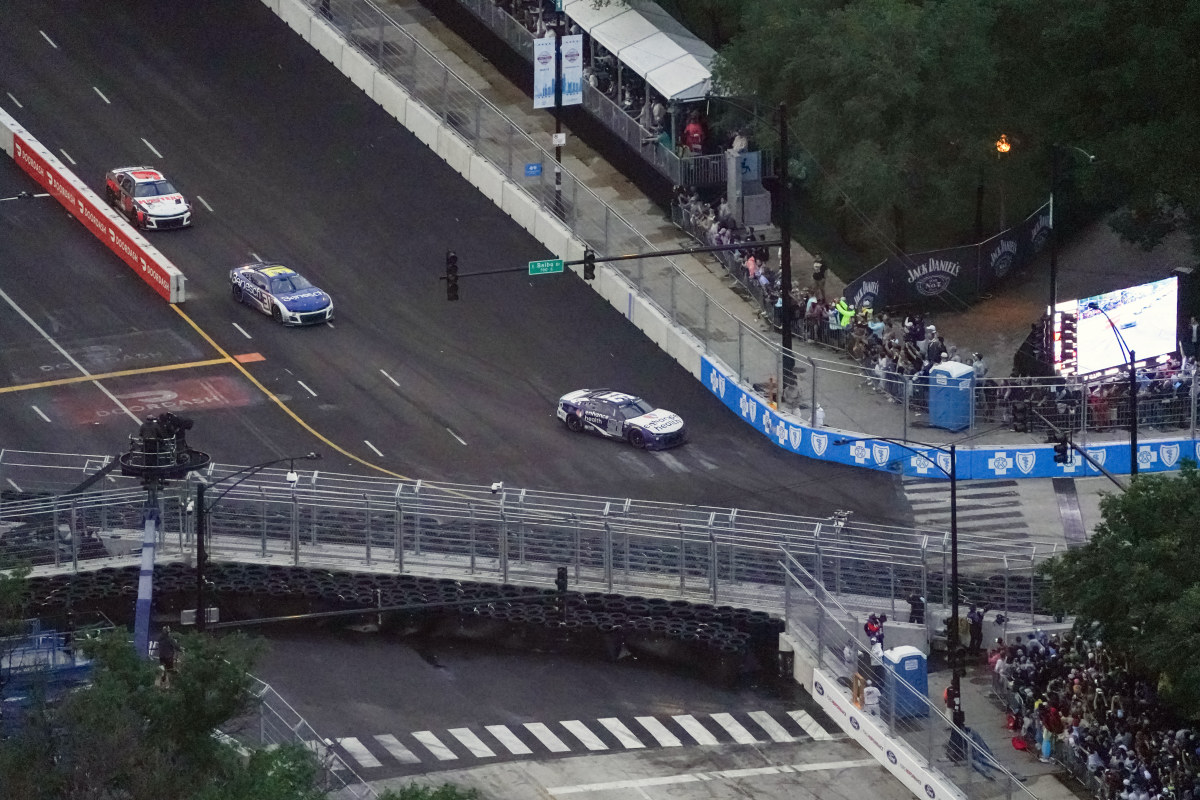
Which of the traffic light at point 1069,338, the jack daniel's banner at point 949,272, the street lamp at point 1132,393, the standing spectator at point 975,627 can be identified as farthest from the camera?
the jack daniel's banner at point 949,272

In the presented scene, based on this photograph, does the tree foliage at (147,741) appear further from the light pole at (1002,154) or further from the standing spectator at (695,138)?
the standing spectator at (695,138)

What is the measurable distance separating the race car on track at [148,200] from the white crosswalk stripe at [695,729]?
2523 cm

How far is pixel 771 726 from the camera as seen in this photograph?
48.3 metres

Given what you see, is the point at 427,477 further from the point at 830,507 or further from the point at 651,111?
the point at 651,111

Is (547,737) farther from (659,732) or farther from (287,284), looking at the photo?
(287,284)

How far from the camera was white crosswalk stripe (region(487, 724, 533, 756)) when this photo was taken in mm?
46969

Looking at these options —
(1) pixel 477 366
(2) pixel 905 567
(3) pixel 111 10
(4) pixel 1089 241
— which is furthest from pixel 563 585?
(3) pixel 111 10

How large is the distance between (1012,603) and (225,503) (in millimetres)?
15599

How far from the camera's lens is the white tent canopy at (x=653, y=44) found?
68.2m

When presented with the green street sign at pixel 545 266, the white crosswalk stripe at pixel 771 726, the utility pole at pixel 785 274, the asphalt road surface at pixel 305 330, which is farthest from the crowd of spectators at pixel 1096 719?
the green street sign at pixel 545 266

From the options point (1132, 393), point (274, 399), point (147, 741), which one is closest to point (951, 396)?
point (1132, 393)

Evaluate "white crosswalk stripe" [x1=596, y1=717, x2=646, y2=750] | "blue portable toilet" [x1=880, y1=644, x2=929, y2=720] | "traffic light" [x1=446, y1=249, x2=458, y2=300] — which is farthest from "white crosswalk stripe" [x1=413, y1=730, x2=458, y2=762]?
"traffic light" [x1=446, y1=249, x2=458, y2=300]

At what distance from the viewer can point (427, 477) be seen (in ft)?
187

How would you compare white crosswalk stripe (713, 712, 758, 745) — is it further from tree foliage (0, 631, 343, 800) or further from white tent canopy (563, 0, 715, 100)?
white tent canopy (563, 0, 715, 100)
